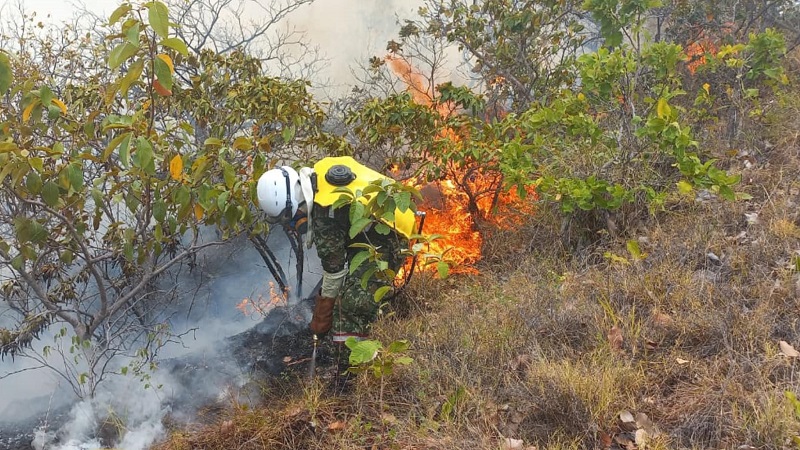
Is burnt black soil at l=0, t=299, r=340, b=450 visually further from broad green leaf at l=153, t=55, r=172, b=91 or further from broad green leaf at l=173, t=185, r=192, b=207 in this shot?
broad green leaf at l=153, t=55, r=172, b=91

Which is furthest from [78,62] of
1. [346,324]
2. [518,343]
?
[518,343]

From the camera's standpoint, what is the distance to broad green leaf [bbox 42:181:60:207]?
289 cm

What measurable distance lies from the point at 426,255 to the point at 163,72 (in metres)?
2.84

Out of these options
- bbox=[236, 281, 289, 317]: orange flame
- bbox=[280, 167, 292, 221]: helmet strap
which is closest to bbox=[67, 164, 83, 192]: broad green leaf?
bbox=[280, 167, 292, 221]: helmet strap

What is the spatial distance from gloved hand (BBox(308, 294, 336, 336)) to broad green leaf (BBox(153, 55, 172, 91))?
1918 mm

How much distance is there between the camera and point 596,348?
330 cm

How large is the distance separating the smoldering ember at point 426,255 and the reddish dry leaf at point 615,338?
2cm

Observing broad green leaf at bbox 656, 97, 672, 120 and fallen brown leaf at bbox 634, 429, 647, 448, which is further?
broad green leaf at bbox 656, 97, 672, 120

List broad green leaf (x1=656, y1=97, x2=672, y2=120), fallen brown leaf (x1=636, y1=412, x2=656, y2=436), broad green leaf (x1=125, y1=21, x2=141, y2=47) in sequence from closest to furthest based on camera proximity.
Result: broad green leaf (x1=125, y1=21, x2=141, y2=47) → fallen brown leaf (x1=636, y1=412, x2=656, y2=436) → broad green leaf (x1=656, y1=97, x2=672, y2=120)

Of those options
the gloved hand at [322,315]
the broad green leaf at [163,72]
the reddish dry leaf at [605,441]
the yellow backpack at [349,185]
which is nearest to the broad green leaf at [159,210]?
the yellow backpack at [349,185]

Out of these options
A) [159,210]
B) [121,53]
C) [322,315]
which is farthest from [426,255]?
[121,53]

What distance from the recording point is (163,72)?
251cm

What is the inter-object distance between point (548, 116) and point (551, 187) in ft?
1.88

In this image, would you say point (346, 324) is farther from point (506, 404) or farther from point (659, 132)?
point (659, 132)
